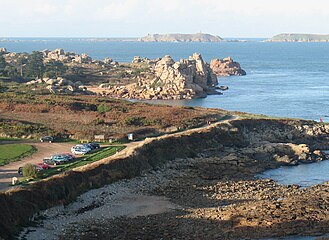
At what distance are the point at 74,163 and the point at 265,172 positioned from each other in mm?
18150

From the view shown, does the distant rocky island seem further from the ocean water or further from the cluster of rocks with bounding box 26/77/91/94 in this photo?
the ocean water

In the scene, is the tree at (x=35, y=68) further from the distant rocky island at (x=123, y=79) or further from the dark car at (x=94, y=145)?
the dark car at (x=94, y=145)

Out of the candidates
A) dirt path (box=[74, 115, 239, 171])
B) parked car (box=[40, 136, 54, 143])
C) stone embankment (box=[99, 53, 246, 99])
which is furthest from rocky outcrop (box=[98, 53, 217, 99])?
parked car (box=[40, 136, 54, 143])

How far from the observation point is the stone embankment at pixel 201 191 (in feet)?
108

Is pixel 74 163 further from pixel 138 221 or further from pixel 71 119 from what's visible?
pixel 71 119

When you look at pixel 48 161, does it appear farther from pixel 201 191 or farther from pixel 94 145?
pixel 201 191

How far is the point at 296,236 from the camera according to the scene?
109 feet

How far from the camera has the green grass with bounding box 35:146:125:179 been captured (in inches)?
1521

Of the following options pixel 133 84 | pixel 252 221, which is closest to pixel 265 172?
pixel 252 221

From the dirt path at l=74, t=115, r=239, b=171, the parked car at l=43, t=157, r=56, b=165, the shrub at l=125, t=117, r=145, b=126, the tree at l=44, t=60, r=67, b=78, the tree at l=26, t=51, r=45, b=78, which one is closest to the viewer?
the parked car at l=43, t=157, r=56, b=165

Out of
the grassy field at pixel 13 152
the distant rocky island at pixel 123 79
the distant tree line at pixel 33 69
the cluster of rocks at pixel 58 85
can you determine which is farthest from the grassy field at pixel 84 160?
the distant tree line at pixel 33 69

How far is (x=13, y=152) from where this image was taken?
44000mm

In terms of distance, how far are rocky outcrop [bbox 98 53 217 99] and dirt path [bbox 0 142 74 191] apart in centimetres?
5934

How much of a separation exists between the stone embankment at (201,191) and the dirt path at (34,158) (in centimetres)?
261
